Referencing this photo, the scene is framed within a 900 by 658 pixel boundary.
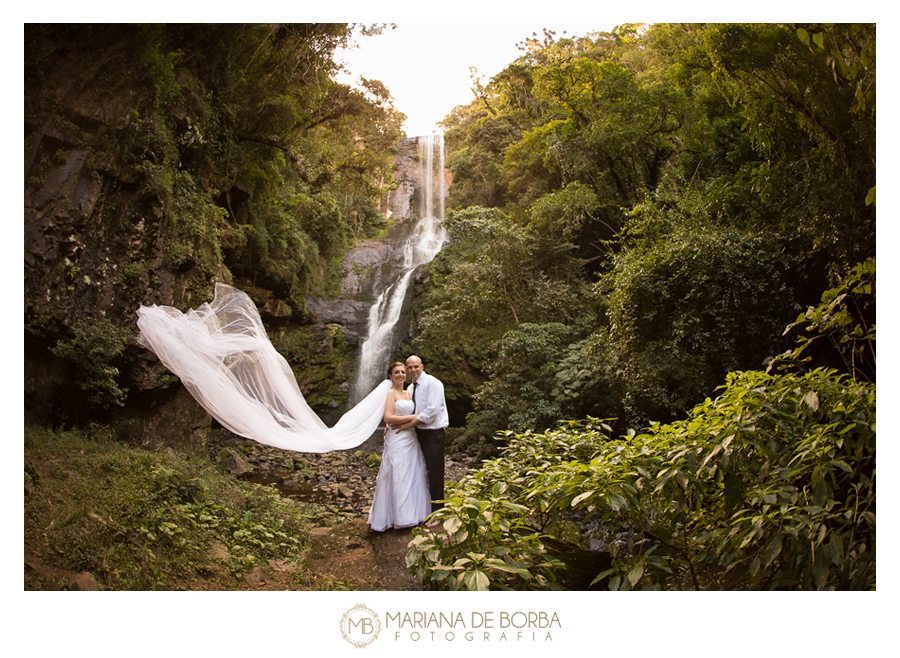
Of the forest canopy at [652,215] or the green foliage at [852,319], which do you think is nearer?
the green foliage at [852,319]

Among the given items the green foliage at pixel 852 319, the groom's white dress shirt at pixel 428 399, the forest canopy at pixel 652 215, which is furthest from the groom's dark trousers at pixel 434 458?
the forest canopy at pixel 652 215

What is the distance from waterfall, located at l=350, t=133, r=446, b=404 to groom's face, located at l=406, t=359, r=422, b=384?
7.74m

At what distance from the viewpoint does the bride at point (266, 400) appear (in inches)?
150

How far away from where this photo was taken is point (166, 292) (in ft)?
18.3

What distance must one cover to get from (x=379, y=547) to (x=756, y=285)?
12.8 feet

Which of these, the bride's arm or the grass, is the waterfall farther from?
the bride's arm

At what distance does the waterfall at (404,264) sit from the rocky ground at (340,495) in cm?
195

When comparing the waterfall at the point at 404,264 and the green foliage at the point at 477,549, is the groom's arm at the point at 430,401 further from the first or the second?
the waterfall at the point at 404,264

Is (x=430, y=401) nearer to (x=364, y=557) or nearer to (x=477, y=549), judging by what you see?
(x=364, y=557)
